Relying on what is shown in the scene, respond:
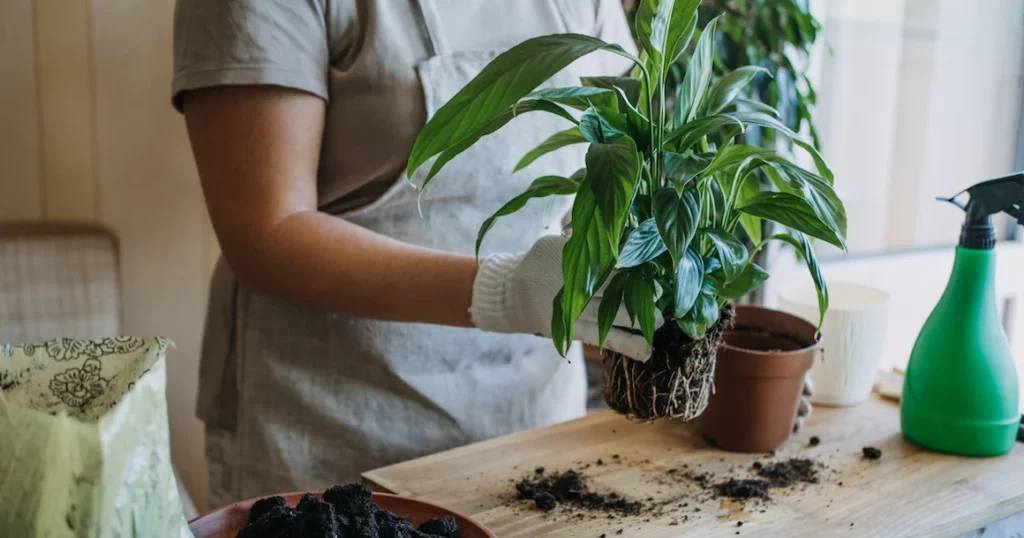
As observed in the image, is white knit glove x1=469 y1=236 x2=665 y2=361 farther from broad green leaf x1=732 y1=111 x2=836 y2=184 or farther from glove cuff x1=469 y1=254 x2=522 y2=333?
broad green leaf x1=732 y1=111 x2=836 y2=184

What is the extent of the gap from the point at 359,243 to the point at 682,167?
1.48 ft

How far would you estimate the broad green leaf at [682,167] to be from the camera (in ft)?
2.36

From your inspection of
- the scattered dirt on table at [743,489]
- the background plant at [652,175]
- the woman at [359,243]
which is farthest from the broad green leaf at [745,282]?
the scattered dirt on table at [743,489]

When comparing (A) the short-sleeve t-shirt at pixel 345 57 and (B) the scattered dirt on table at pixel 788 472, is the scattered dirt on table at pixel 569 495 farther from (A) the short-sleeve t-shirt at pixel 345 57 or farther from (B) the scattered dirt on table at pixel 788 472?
(A) the short-sleeve t-shirt at pixel 345 57

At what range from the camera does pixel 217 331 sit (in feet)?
4.27

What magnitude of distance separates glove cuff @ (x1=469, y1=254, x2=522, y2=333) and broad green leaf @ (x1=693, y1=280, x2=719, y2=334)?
215 millimetres

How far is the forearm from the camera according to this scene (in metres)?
1.01

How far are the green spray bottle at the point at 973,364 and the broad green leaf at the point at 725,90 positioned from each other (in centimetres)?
34

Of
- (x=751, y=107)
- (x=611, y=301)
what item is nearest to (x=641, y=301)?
(x=611, y=301)

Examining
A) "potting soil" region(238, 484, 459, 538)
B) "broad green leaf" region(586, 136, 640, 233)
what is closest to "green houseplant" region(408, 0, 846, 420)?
"broad green leaf" region(586, 136, 640, 233)

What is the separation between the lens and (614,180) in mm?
690

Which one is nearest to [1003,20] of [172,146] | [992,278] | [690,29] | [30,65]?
[992,278]

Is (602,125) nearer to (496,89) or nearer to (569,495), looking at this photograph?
(496,89)

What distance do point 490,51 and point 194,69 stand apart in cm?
38
